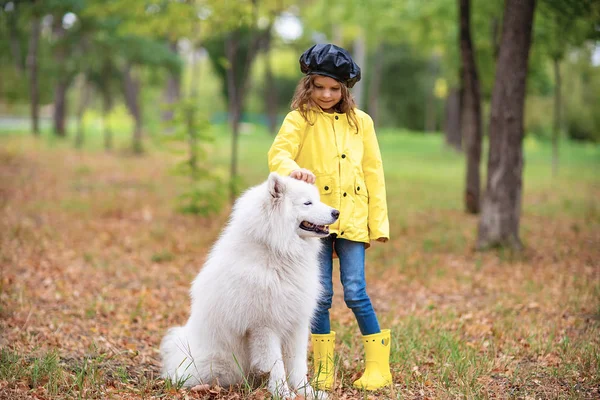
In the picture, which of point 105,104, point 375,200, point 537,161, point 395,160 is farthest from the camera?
point 537,161

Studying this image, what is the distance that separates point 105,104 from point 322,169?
1909 cm

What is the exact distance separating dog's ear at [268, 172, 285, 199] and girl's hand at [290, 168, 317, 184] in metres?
0.20

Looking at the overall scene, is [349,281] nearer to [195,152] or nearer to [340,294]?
[340,294]

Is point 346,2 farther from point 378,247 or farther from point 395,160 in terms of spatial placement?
point 378,247

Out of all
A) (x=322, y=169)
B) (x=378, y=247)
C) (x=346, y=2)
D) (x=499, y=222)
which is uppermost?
(x=346, y=2)

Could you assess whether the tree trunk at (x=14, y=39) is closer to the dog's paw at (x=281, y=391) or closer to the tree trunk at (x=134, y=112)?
the tree trunk at (x=134, y=112)

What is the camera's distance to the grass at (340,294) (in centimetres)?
417

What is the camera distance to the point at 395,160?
26.6 meters

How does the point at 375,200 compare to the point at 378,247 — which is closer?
the point at 375,200

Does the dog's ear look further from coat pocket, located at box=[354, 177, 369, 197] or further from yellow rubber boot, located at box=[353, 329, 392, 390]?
yellow rubber boot, located at box=[353, 329, 392, 390]

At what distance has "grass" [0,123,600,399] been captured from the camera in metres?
4.17

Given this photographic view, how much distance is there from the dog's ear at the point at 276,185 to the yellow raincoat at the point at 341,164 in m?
0.31

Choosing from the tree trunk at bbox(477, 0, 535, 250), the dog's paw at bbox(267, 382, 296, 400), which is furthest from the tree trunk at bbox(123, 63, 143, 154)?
the dog's paw at bbox(267, 382, 296, 400)

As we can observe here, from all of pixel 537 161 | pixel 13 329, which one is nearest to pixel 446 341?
pixel 13 329
